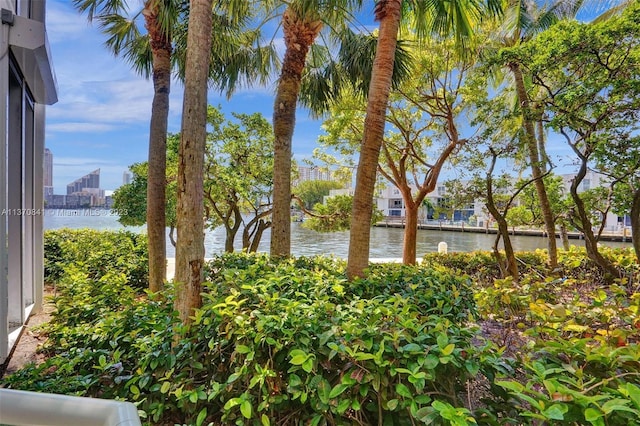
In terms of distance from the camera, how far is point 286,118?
17.1 ft

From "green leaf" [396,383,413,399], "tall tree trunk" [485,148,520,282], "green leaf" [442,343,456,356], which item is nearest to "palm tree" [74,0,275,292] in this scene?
"green leaf" [396,383,413,399]

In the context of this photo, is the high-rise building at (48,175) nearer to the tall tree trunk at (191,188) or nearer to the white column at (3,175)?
the white column at (3,175)

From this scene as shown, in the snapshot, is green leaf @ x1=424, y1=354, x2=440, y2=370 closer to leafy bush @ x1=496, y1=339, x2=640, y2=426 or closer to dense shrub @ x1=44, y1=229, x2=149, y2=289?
leafy bush @ x1=496, y1=339, x2=640, y2=426

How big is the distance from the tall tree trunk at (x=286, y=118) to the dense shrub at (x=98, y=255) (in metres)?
2.29

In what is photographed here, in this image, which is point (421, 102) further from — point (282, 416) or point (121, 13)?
point (282, 416)

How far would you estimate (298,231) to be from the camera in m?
24.0

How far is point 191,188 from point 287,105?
2.90 meters

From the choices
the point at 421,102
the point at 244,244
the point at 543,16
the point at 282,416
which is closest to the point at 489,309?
the point at 282,416

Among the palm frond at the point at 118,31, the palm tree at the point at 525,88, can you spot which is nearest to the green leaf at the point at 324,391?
the palm tree at the point at 525,88

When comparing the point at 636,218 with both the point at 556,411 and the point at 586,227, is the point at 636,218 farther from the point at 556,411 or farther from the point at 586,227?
the point at 556,411

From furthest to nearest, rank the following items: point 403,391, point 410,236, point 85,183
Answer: point 410,236 < point 85,183 < point 403,391

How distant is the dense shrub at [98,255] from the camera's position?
598 centimetres

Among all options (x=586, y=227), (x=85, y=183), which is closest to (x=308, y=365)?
(x=586, y=227)

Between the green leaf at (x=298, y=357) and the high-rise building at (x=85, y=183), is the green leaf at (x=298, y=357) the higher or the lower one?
the lower one
